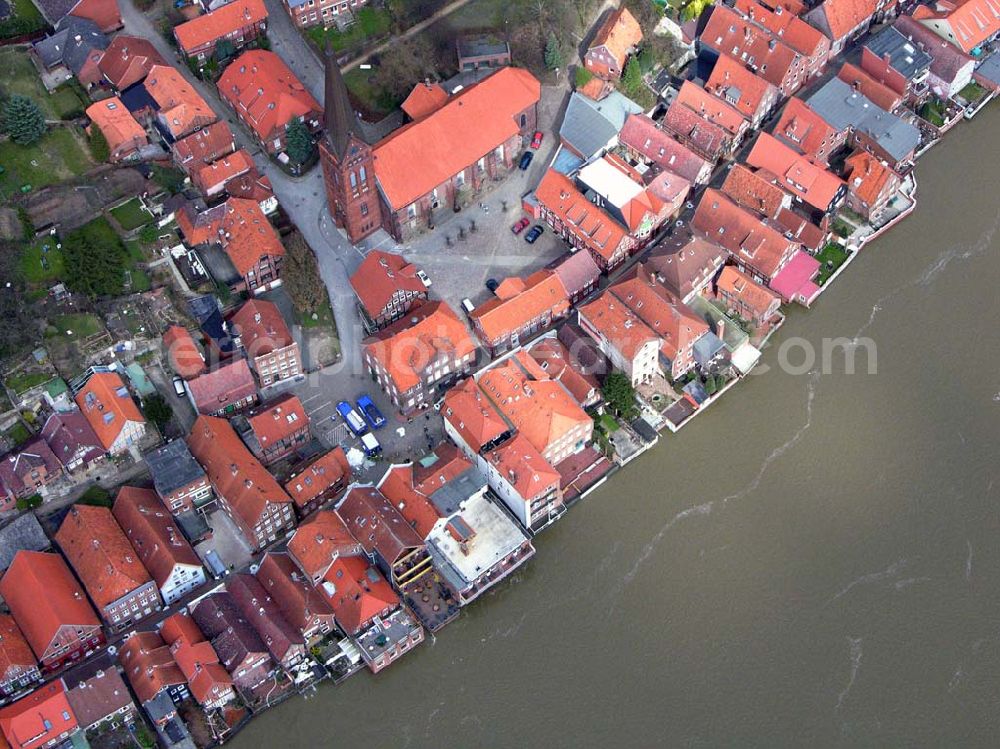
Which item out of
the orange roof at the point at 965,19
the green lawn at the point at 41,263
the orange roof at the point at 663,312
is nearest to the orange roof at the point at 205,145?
the green lawn at the point at 41,263

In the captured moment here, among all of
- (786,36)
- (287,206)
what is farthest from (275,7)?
(786,36)

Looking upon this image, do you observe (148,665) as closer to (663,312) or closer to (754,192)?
(663,312)

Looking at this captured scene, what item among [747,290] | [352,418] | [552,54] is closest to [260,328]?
[352,418]

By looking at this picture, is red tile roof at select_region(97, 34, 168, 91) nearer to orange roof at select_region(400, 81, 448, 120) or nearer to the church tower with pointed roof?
the church tower with pointed roof

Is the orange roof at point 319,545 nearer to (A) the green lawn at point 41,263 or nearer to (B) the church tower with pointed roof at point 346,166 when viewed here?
(B) the church tower with pointed roof at point 346,166

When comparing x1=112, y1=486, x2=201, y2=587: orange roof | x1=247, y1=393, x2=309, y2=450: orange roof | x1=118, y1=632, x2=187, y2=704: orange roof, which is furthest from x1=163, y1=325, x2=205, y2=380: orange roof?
x1=118, y1=632, x2=187, y2=704: orange roof

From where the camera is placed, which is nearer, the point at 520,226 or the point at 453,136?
the point at 453,136

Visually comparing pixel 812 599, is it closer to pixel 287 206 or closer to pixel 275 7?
pixel 287 206
